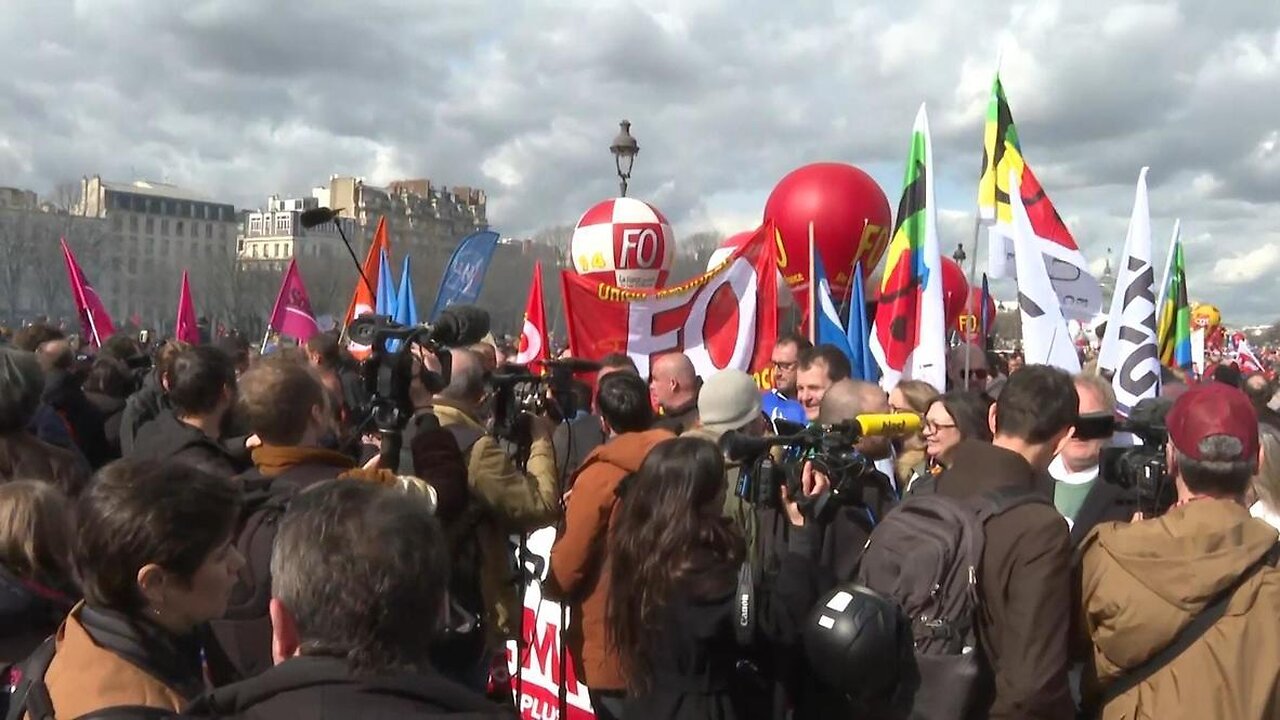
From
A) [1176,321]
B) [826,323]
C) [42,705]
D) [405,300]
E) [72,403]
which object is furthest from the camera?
[405,300]

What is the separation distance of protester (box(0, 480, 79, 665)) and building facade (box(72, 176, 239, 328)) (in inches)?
3312

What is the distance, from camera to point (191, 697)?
2312 millimetres

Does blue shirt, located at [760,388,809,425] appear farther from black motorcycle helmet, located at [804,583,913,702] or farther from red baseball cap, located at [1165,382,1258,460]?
black motorcycle helmet, located at [804,583,913,702]

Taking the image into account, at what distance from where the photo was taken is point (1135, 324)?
7.88 m

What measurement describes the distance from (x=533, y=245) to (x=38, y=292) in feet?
114

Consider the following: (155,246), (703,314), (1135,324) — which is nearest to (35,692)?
(1135,324)

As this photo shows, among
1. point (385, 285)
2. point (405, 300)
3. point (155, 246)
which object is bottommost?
point (405, 300)

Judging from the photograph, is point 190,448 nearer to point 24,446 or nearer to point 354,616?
point 24,446

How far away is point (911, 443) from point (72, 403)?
465 cm

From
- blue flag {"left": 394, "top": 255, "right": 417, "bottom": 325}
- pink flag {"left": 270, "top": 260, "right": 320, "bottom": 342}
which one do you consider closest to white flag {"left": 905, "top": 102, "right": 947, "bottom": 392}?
blue flag {"left": 394, "top": 255, "right": 417, "bottom": 325}

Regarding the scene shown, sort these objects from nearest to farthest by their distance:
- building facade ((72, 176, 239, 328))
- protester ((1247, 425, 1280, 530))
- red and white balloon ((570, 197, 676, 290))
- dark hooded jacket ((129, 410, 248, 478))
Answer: protester ((1247, 425, 1280, 530)), dark hooded jacket ((129, 410, 248, 478)), red and white balloon ((570, 197, 676, 290)), building facade ((72, 176, 239, 328))

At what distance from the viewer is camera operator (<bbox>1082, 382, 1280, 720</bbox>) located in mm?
2926

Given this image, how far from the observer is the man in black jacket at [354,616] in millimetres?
1922

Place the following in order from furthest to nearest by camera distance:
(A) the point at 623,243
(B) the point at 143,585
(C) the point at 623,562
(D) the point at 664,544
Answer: (A) the point at 623,243 < (C) the point at 623,562 < (D) the point at 664,544 < (B) the point at 143,585
